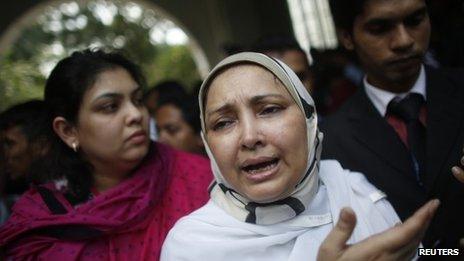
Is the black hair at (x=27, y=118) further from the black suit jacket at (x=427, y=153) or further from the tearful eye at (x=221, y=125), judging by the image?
the black suit jacket at (x=427, y=153)

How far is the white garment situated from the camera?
1.42 m

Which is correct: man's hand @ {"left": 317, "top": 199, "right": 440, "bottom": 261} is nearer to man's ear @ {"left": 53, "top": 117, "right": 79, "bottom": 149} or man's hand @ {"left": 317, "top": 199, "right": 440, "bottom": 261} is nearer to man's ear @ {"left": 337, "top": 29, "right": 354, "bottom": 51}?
man's ear @ {"left": 337, "top": 29, "right": 354, "bottom": 51}

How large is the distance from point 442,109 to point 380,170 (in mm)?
382

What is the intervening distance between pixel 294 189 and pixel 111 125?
97 centimetres

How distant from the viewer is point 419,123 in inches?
72.7

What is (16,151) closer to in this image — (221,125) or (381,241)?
(221,125)

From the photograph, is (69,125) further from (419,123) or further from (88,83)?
(419,123)

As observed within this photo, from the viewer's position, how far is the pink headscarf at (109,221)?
5.75 feet

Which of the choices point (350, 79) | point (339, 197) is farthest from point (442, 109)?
point (350, 79)

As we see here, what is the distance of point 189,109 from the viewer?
3.59 meters

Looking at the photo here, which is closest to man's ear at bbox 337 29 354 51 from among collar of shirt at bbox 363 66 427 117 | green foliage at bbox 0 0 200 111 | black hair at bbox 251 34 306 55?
collar of shirt at bbox 363 66 427 117

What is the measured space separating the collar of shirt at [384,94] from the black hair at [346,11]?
317 mm

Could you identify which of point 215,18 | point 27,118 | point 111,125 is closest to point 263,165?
point 111,125

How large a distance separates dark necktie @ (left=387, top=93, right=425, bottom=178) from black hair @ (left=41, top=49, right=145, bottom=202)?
51.3 inches
